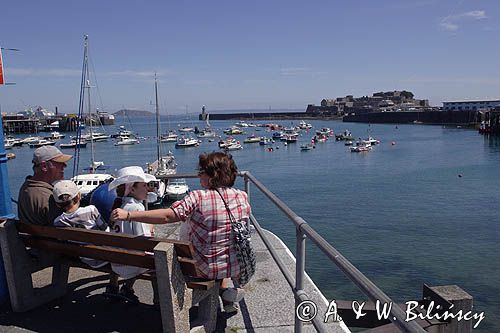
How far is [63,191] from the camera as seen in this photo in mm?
3691

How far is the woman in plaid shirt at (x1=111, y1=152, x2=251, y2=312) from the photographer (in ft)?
10.9

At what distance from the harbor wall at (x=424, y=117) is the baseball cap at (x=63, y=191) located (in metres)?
138

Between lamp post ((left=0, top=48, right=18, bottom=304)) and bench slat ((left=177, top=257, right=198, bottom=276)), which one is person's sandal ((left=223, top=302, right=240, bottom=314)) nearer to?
bench slat ((left=177, top=257, right=198, bottom=276))

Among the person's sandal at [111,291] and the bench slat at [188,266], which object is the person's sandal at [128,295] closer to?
the person's sandal at [111,291]

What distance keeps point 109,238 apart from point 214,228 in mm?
739

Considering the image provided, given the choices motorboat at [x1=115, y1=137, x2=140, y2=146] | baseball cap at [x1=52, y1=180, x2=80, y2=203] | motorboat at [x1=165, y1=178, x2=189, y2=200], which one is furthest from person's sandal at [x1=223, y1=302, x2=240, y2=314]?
motorboat at [x1=115, y1=137, x2=140, y2=146]

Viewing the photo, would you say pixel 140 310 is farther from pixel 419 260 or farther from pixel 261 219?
pixel 261 219

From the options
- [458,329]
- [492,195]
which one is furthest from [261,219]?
[458,329]

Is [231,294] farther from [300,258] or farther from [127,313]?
[300,258]

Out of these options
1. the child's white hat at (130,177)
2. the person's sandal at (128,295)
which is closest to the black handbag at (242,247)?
the child's white hat at (130,177)

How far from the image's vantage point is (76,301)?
4242 mm

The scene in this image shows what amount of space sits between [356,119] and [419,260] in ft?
551

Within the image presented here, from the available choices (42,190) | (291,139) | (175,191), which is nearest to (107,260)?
(42,190)

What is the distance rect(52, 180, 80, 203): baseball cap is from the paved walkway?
3.26 feet
